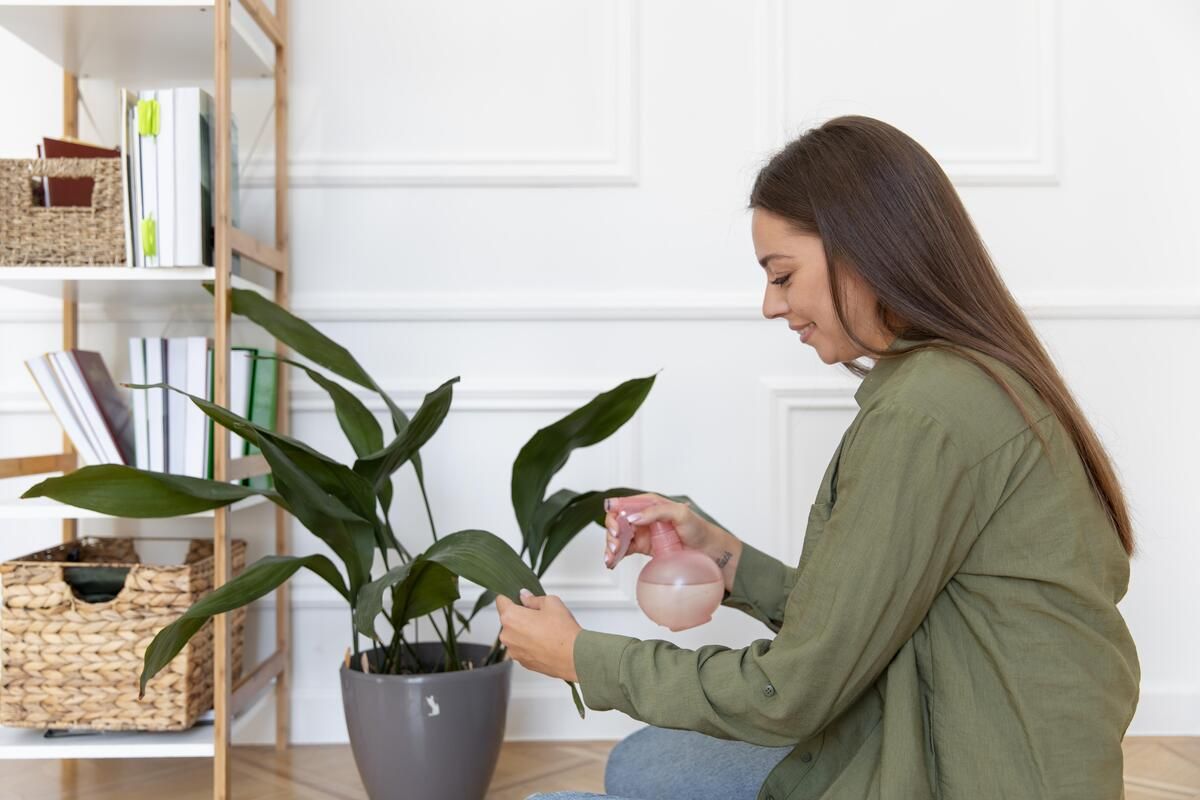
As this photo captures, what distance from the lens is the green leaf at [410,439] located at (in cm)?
137

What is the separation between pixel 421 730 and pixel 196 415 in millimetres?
583

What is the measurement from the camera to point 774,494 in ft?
6.29

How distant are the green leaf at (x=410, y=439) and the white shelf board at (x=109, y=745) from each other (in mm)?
473

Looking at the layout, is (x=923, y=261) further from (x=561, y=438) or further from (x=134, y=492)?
(x=134, y=492)

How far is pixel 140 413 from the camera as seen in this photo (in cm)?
159

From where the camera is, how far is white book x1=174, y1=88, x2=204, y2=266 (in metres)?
1.50

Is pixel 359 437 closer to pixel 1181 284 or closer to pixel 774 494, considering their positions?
pixel 774 494

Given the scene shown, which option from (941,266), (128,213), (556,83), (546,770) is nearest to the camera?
(941,266)

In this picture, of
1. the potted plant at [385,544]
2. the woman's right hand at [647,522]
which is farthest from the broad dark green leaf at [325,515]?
the woman's right hand at [647,522]

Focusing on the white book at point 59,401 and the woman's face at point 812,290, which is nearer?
the woman's face at point 812,290

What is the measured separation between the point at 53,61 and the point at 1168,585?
2231mm

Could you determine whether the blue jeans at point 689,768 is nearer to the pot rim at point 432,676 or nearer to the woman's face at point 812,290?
the pot rim at point 432,676

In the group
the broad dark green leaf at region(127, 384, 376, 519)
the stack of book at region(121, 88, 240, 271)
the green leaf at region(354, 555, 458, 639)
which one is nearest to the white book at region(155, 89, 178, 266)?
the stack of book at region(121, 88, 240, 271)

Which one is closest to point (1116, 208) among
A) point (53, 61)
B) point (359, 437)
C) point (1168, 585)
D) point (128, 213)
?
point (1168, 585)
